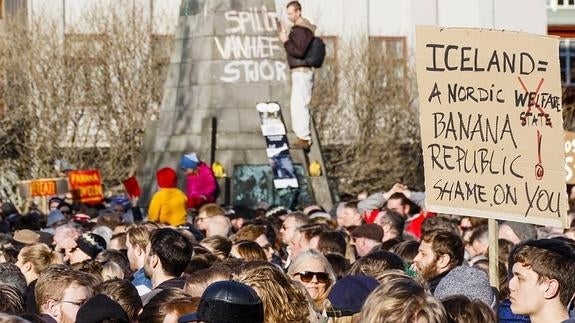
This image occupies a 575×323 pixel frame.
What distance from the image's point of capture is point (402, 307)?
747 centimetres

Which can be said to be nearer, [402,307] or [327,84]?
[402,307]

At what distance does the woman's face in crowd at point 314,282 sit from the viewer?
10391 millimetres

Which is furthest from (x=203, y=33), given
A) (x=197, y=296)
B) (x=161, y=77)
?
(x=197, y=296)

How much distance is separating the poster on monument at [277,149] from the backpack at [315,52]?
1.47 meters

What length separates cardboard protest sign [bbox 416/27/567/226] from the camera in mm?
10594

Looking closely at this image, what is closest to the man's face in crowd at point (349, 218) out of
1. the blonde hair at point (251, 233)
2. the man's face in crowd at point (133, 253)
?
the blonde hair at point (251, 233)

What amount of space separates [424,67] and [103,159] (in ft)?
105

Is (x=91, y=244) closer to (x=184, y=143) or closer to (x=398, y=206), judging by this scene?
(x=398, y=206)

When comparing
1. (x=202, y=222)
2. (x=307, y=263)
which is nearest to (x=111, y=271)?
(x=307, y=263)

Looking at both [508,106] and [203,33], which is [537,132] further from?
[203,33]

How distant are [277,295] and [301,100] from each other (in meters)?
17.4

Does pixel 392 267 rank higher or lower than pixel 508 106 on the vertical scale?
lower

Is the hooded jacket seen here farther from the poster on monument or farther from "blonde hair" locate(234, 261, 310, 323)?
"blonde hair" locate(234, 261, 310, 323)

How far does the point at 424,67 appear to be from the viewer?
429 inches
